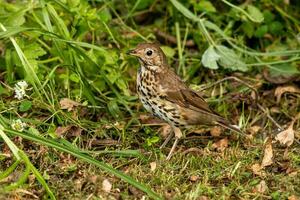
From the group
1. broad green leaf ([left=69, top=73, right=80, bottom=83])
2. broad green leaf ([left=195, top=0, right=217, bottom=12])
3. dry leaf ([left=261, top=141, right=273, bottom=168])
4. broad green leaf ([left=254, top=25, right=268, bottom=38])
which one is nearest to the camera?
dry leaf ([left=261, top=141, right=273, bottom=168])

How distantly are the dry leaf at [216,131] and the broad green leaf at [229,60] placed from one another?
2.01 ft

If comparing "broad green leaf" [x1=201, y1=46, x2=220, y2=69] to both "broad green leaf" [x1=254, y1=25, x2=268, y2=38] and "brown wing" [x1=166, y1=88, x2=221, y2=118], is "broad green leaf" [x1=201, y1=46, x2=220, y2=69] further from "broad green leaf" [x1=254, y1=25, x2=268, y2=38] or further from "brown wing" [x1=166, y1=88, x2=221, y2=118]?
"brown wing" [x1=166, y1=88, x2=221, y2=118]

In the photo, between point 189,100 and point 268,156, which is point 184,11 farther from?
point 268,156

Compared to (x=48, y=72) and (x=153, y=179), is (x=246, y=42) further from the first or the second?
(x=153, y=179)

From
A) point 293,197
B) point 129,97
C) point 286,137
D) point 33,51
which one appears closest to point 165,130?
point 129,97

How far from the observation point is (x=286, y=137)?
4887 millimetres

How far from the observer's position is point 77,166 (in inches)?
171

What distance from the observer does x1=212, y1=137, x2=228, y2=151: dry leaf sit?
4.84 m

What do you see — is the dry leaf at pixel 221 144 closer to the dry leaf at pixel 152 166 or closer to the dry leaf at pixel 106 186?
the dry leaf at pixel 152 166

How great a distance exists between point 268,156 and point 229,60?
1.22 metres

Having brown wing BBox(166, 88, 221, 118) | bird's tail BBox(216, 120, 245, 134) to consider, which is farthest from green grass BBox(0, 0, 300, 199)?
brown wing BBox(166, 88, 221, 118)

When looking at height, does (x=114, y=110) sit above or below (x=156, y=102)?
below

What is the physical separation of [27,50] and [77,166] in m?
0.95

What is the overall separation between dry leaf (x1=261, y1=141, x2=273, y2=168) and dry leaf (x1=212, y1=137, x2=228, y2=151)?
30 centimetres
